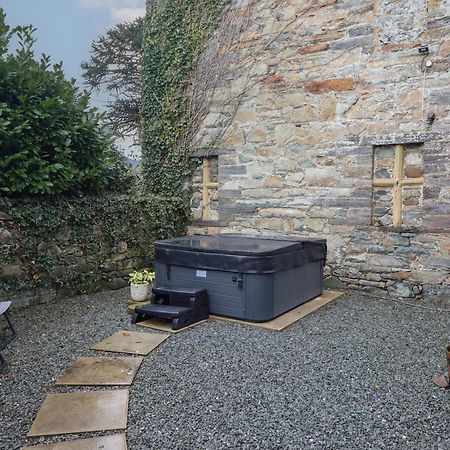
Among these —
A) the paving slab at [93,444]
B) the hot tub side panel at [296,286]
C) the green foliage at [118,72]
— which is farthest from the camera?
the green foliage at [118,72]

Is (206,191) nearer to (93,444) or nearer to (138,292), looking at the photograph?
(138,292)

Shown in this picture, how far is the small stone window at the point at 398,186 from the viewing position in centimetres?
474

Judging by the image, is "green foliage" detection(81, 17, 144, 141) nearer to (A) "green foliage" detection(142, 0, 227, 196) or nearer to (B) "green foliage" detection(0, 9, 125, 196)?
(A) "green foliage" detection(142, 0, 227, 196)

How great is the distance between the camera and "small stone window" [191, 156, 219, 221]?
626 centimetres

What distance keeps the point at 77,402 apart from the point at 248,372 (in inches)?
42.3

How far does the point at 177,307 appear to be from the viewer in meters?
3.86

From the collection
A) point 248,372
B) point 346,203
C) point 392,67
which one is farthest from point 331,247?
point 248,372

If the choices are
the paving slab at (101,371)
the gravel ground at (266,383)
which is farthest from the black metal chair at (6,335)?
the paving slab at (101,371)

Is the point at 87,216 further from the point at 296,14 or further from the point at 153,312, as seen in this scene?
the point at 296,14

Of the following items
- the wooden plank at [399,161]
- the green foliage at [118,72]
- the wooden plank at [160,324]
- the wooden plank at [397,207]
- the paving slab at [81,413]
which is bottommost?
the wooden plank at [160,324]

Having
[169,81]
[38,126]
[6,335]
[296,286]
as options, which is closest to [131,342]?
[6,335]

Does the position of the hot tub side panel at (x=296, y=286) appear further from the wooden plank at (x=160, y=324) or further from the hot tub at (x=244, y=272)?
the wooden plank at (x=160, y=324)

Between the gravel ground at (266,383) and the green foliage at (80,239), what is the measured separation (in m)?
0.59

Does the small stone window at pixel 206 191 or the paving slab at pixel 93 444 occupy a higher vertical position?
the small stone window at pixel 206 191
